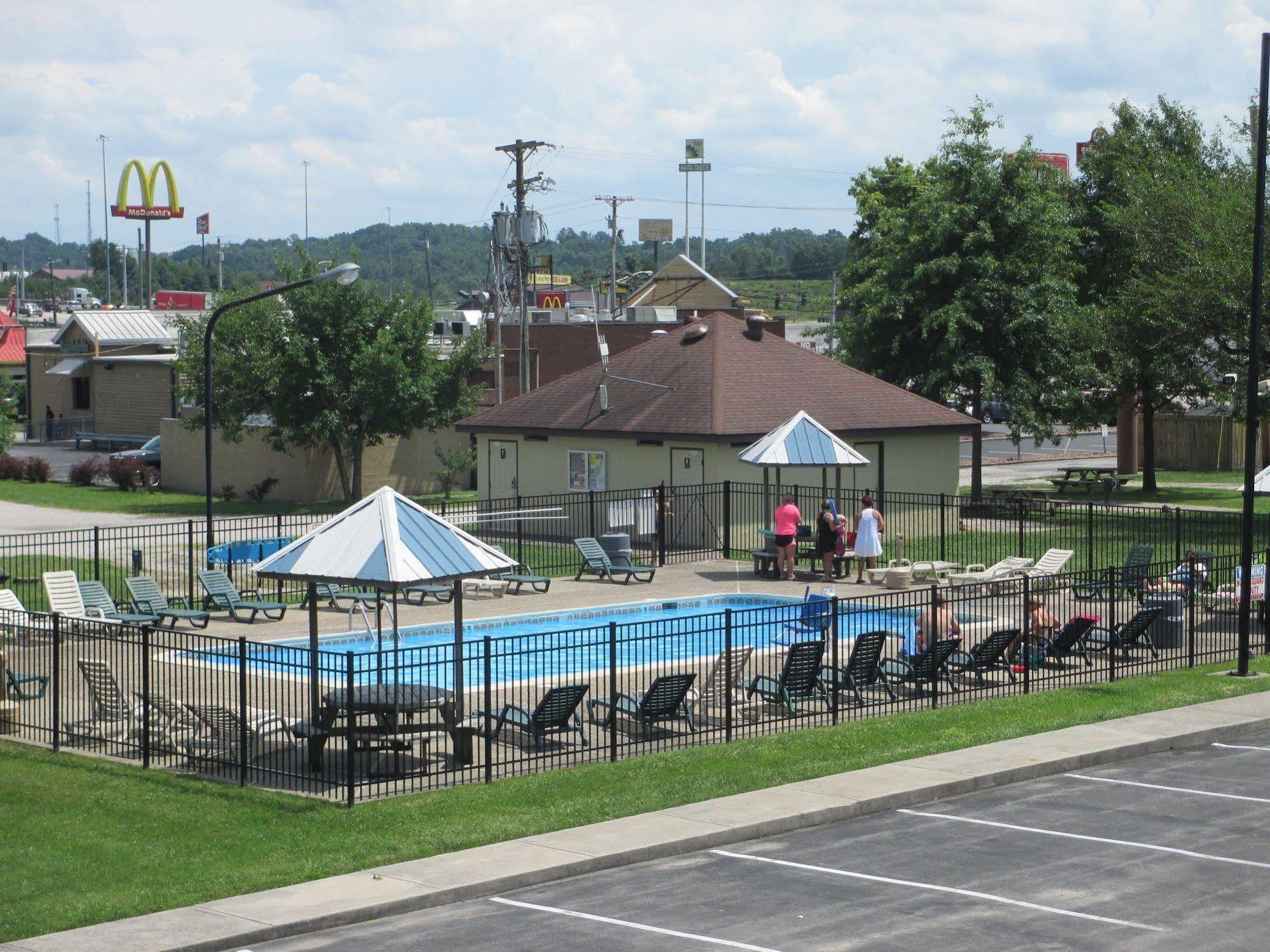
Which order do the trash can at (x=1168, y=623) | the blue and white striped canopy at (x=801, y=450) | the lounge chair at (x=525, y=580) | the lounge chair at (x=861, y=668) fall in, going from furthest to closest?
the blue and white striped canopy at (x=801, y=450)
the lounge chair at (x=525, y=580)
the trash can at (x=1168, y=623)
the lounge chair at (x=861, y=668)

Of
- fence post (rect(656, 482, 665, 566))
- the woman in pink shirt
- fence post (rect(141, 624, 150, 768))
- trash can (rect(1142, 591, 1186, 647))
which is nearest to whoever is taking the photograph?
fence post (rect(141, 624, 150, 768))

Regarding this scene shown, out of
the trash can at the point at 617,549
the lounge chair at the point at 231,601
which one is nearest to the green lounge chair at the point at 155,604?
the lounge chair at the point at 231,601

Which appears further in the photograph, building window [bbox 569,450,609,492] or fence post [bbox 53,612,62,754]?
building window [bbox 569,450,609,492]

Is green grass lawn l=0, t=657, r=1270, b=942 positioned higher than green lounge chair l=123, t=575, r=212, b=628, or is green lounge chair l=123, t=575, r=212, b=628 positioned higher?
green lounge chair l=123, t=575, r=212, b=628

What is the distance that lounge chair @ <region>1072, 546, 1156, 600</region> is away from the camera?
2149 centimetres

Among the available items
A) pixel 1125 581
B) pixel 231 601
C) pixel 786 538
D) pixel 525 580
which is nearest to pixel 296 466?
pixel 525 580

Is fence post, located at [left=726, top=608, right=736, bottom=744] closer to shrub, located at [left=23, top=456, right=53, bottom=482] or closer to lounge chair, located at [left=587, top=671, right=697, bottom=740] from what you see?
lounge chair, located at [left=587, top=671, right=697, bottom=740]

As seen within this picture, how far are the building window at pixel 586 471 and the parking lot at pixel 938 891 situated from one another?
24.8 meters

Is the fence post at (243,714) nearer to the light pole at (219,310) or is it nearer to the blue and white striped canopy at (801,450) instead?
the light pole at (219,310)

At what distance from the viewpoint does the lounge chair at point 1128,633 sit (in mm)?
21344

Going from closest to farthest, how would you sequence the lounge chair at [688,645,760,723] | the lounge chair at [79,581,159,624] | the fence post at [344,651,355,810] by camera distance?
the fence post at [344,651,355,810] → the lounge chair at [688,645,760,723] → the lounge chair at [79,581,159,624]

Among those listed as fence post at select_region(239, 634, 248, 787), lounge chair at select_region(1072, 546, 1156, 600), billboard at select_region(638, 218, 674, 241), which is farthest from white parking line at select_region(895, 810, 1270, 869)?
billboard at select_region(638, 218, 674, 241)

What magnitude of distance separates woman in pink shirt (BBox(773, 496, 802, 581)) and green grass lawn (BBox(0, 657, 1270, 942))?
1263cm

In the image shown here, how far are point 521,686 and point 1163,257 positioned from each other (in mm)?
30748
